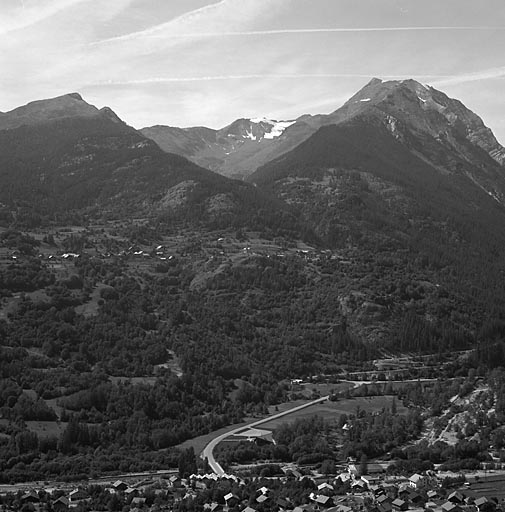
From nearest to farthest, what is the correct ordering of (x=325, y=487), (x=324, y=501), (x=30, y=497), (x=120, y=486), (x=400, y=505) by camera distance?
(x=400, y=505) → (x=324, y=501) → (x=30, y=497) → (x=325, y=487) → (x=120, y=486)

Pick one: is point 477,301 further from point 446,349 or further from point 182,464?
point 182,464

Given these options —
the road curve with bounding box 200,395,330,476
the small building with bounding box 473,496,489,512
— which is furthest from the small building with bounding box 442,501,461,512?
the road curve with bounding box 200,395,330,476

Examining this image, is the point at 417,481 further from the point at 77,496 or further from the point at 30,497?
the point at 30,497

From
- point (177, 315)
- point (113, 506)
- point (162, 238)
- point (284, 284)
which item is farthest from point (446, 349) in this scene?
point (113, 506)

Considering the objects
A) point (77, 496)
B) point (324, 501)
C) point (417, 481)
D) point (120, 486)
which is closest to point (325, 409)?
point (417, 481)

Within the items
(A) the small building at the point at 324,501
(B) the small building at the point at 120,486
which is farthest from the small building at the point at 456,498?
(B) the small building at the point at 120,486

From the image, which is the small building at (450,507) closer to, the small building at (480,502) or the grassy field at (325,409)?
the small building at (480,502)

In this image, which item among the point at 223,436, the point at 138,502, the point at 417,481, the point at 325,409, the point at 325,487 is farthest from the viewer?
the point at 325,409

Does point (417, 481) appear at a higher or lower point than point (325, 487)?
lower

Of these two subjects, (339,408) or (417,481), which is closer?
(417,481)

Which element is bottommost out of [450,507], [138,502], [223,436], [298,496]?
[450,507]

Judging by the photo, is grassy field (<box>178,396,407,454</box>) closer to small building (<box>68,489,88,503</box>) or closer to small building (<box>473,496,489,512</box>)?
small building (<box>68,489,88,503</box>)
